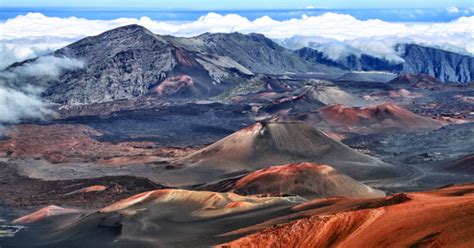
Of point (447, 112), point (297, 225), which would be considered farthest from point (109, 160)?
point (447, 112)

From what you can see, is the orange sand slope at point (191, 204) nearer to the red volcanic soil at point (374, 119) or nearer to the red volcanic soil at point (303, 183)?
the red volcanic soil at point (303, 183)

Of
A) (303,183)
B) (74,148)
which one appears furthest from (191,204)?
(74,148)

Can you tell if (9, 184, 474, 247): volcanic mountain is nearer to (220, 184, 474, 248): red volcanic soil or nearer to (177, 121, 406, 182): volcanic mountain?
(220, 184, 474, 248): red volcanic soil

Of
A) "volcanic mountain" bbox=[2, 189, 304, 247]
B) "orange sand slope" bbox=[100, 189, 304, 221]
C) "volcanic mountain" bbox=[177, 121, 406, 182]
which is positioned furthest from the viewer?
"volcanic mountain" bbox=[177, 121, 406, 182]

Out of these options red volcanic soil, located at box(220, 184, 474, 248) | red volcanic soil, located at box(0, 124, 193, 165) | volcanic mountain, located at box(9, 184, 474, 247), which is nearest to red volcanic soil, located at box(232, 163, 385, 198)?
volcanic mountain, located at box(9, 184, 474, 247)

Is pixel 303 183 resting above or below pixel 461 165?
above

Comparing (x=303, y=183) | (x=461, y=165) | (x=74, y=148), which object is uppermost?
(x=303, y=183)

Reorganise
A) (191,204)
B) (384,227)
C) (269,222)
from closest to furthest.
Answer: (384,227) → (269,222) → (191,204)

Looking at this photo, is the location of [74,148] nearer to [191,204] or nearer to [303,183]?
[303,183]

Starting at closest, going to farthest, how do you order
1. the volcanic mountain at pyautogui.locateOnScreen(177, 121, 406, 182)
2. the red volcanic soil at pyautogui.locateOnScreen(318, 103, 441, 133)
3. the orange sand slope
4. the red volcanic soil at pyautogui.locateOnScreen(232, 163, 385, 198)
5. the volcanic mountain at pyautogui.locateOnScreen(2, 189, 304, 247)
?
the volcanic mountain at pyautogui.locateOnScreen(2, 189, 304, 247)
the orange sand slope
the red volcanic soil at pyautogui.locateOnScreen(232, 163, 385, 198)
the volcanic mountain at pyautogui.locateOnScreen(177, 121, 406, 182)
the red volcanic soil at pyautogui.locateOnScreen(318, 103, 441, 133)
